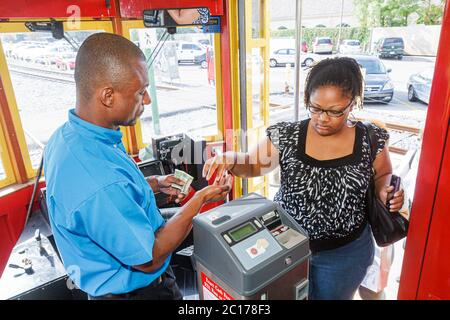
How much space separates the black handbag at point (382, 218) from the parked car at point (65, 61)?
224 centimetres

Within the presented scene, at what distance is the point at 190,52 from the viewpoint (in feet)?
10.4

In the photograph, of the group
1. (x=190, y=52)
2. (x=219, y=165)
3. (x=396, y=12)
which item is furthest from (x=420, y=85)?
(x=190, y=52)

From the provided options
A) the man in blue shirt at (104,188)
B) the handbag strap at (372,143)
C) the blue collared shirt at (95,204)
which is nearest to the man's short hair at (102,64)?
the man in blue shirt at (104,188)

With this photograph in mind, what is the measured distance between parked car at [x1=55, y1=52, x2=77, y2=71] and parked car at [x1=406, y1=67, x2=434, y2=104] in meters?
2.39

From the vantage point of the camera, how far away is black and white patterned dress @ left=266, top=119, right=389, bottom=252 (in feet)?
4.93

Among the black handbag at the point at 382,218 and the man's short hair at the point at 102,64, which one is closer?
the man's short hair at the point at 102,64

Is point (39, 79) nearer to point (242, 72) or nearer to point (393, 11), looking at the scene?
point (242, 72)

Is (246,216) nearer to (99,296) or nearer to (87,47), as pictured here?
(99,296)

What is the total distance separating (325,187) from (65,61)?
7.33 feet

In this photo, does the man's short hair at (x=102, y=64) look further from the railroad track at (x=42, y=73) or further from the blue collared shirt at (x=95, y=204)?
the railroad track at (x=42, y=73)

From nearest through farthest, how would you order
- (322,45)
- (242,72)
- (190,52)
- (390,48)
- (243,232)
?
(243,232) < (390,48) < (322,45) < (242,72) < (190,52)

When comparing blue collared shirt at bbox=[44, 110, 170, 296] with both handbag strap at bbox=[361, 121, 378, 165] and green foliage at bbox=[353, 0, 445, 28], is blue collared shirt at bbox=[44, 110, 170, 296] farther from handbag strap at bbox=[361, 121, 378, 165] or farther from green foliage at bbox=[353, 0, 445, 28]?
green foliage at bbox=[353, 0, 445, 28]

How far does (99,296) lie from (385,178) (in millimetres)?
1397

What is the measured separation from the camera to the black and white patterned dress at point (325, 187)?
1503 mm
